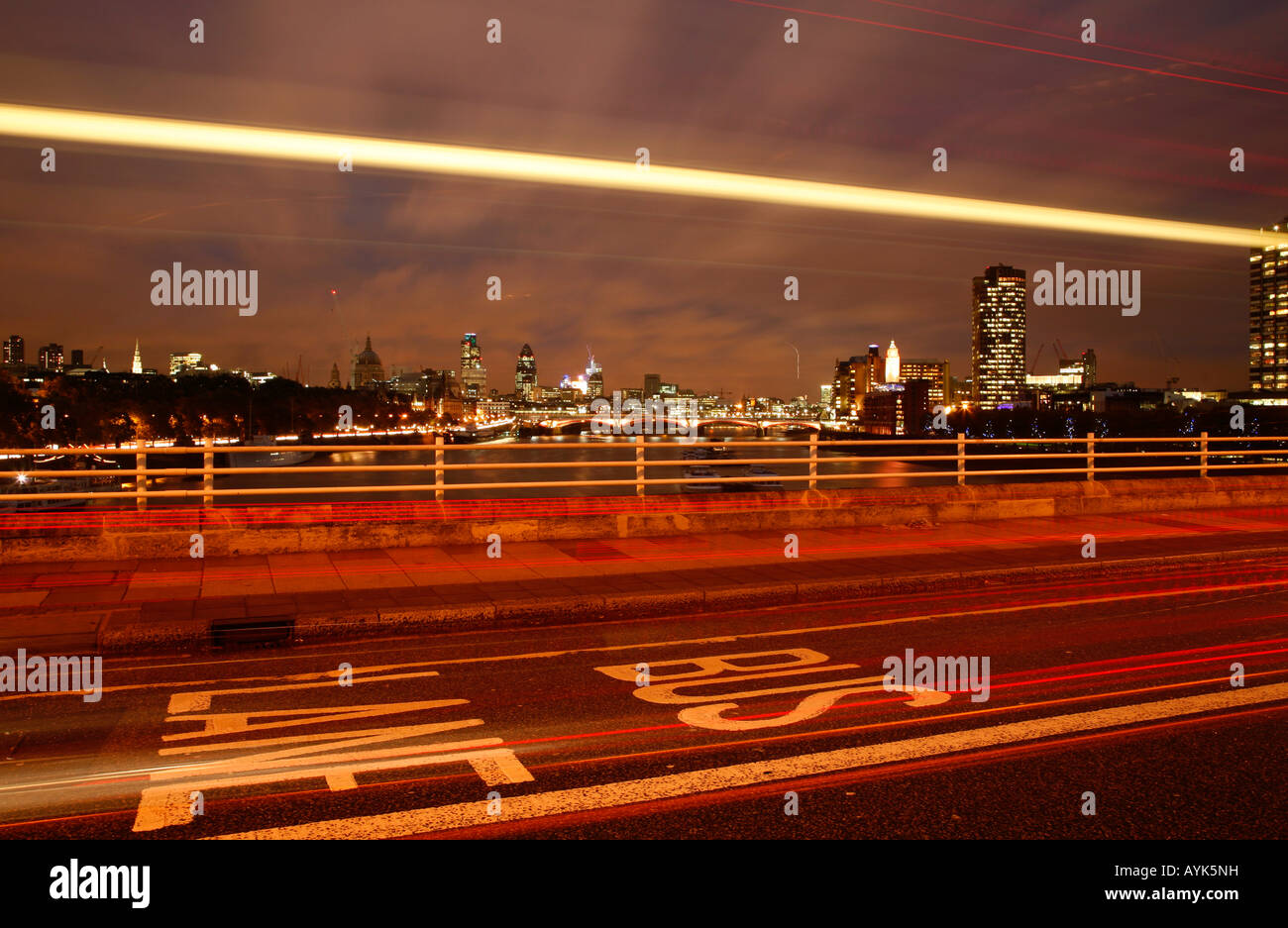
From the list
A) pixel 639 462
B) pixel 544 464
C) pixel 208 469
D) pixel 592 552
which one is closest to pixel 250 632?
pixel 544 464

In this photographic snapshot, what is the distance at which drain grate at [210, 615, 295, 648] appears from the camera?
7.87 m

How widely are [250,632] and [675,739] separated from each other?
447 cm

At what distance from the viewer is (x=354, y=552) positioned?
1167 centimetres

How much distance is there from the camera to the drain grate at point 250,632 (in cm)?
787

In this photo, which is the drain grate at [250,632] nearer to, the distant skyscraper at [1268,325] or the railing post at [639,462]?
the railing post at [639,462]

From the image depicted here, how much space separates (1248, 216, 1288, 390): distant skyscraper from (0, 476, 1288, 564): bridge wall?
128m

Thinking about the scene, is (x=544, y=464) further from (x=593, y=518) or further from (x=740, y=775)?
(x=593, y=518)

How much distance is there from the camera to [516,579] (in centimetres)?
1012

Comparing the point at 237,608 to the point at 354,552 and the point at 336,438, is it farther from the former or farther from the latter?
the point at 336,438

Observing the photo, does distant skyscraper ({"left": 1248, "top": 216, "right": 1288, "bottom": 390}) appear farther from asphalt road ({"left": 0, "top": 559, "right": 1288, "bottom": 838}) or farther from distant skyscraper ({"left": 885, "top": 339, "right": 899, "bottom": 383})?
asphalt road ({"left": 0, "top": 559, "right": 1288, "bottom": 838})

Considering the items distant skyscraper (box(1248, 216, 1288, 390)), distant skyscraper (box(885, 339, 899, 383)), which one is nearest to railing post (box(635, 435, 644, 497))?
distant skyscraper (box(1248, 216, 1288, 390))

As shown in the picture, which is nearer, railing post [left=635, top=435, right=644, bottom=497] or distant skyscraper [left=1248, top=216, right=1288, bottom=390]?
railing post [left=635, top=435, right=644, bottom=497]

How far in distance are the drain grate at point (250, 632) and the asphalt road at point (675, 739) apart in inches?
10.5
